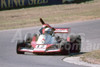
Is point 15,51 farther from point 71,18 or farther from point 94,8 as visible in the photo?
point 94,8

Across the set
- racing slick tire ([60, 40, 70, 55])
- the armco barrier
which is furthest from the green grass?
racing slick tire ([60, 40, 70, 55])

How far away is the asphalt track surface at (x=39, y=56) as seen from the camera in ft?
→ 40.1

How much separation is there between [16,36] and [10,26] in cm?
432

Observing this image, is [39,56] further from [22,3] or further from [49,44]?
[22,3]

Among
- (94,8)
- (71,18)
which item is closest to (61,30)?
(71,18)

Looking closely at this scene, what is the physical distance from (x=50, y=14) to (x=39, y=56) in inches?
573

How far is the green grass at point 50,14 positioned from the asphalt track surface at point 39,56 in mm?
2012

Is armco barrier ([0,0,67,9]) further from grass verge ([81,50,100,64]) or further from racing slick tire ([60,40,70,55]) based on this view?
grass verge ([81,50,100,64])

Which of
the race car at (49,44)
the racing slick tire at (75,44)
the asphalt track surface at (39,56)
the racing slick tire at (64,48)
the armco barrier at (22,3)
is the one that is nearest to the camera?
the asphalt track surface at (39,56)

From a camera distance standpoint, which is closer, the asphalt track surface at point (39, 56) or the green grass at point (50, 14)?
the asphalt track surface at point (39, 56)

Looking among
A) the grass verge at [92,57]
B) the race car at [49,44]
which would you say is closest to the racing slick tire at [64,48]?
the race car at [49,44]

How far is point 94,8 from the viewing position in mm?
30219

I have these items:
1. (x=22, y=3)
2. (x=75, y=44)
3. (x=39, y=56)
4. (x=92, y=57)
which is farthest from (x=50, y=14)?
(x=92, y=57)

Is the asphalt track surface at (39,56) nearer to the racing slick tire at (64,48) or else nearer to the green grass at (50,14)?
the racing slick tire at (64,48)
